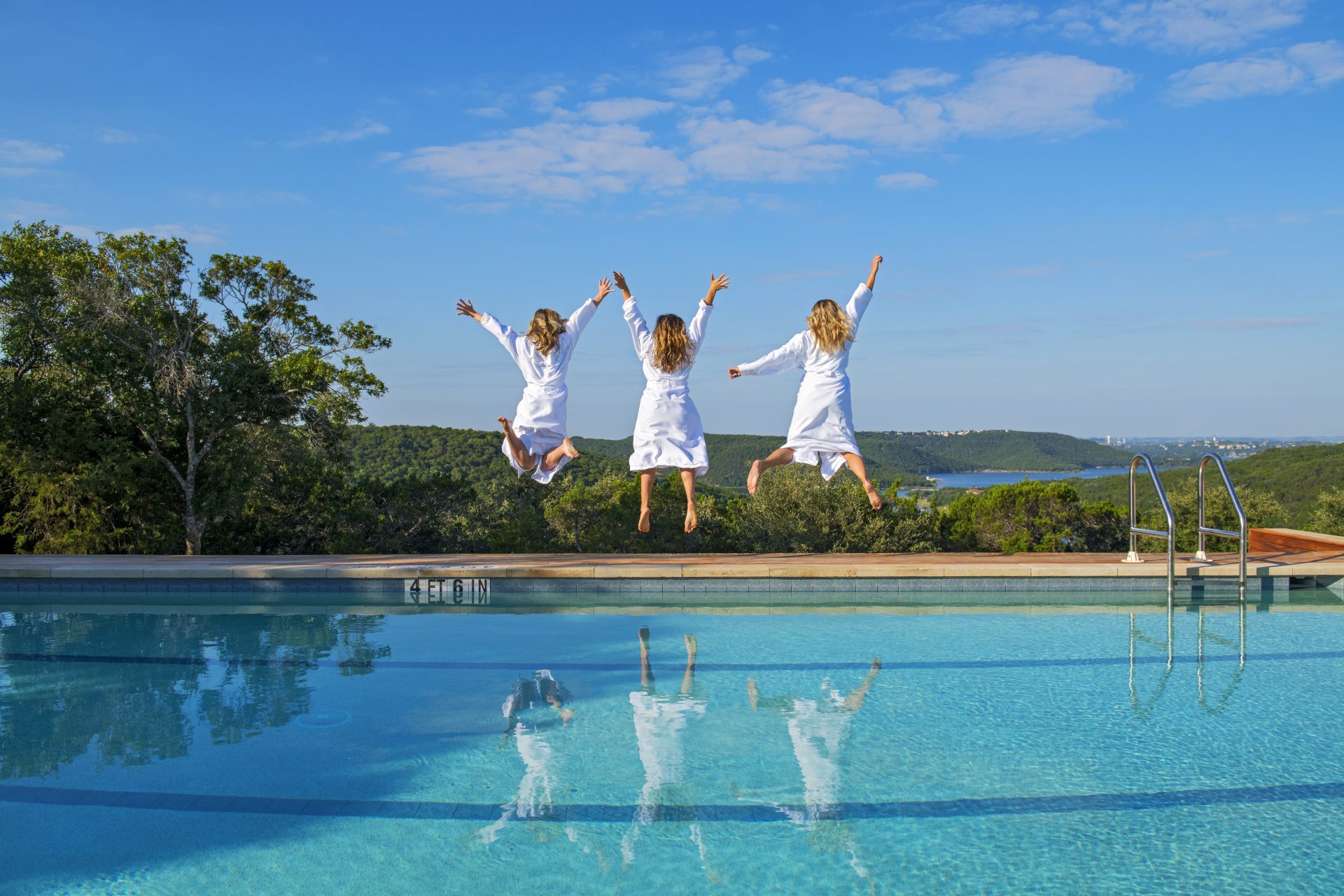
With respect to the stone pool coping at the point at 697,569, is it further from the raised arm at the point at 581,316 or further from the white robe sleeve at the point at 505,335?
the raised arm at the point at 581,316

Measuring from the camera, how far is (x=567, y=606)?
7.46 metres

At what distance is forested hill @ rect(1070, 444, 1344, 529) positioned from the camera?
16.2 metres

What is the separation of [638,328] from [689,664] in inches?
107

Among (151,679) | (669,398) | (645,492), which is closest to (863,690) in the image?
(645,492)

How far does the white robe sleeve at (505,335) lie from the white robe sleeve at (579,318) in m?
0.40

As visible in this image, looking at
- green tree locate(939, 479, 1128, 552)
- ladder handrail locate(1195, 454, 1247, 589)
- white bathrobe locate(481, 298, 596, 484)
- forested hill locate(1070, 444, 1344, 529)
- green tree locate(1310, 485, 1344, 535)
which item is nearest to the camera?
ladder handrail locate(1195, 454, 1247, 589)

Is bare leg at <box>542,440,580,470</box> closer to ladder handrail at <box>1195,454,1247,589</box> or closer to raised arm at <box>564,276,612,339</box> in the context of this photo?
raised arm at <box>564,276,612,339</box>

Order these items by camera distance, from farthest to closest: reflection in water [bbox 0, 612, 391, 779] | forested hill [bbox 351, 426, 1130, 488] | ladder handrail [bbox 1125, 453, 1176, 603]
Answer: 1. forested hill [bbox 351, 426, 1130, 488]
2. ladder handrail [bbox 1125, 453, 1176, 603]
3. reflection in water [bbox 0, 612, 391, 779]

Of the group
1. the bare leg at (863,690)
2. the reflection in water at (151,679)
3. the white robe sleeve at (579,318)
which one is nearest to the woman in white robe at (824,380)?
the white robe sleeve at (579,318)

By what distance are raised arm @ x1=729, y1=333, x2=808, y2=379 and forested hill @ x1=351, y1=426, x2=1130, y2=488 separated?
4.21 feet

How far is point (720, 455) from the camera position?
13078mm

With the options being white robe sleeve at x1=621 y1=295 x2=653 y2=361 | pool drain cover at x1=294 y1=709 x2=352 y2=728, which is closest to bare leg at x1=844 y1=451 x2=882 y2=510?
white robe sleeve at x1=621 y1=295 x2=653 y2=361

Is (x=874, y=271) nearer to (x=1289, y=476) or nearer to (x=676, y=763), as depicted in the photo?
(x=676, y=763)

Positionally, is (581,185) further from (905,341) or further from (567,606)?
(567,606)
